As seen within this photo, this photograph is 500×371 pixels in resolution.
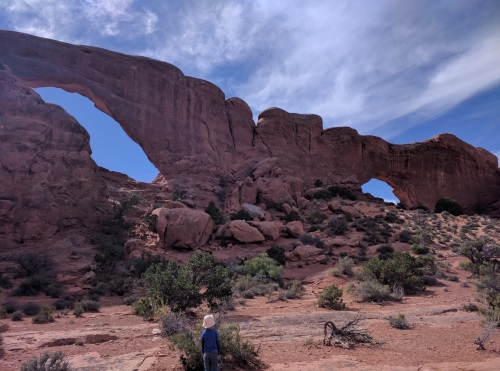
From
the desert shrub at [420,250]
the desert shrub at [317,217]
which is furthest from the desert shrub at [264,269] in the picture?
the desert shrub at [317,217]

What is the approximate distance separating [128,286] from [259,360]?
357 inches

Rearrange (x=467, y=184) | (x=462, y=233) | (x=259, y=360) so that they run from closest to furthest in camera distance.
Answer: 1. (x=259, y=360)
2. (x=462, y=233)
3. (x=467, y=184)

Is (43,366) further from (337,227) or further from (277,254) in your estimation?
(337,227)

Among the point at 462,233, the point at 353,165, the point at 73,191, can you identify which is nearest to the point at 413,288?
the point at 462,233

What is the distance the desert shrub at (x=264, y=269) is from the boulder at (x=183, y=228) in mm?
3908

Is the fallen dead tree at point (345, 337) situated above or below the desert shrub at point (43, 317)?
below

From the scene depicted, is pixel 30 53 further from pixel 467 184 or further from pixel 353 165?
pixel 467 184

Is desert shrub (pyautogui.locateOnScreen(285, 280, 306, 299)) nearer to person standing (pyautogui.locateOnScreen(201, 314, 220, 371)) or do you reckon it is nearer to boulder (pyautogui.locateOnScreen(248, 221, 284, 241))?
boulder (pyautogui.locateOnScreen(248, 221, 284, 241))

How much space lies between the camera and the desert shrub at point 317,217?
24536 millimetres

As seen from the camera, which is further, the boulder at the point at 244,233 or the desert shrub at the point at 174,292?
the boulder at the point at 244,233

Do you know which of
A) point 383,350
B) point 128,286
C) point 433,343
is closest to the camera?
point 383,350

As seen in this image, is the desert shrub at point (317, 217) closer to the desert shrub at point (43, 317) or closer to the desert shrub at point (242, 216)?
the desert shrub at point (242, 216)

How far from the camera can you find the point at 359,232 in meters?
22.8

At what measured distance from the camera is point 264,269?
15445 millimetres
